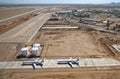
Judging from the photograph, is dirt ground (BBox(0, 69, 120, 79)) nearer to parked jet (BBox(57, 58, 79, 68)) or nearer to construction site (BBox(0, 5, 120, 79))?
construction site (BBox(0, 5, 120, 79))

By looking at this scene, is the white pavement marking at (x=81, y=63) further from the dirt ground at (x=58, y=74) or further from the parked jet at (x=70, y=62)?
the dirt ground at (x=58, y=74)

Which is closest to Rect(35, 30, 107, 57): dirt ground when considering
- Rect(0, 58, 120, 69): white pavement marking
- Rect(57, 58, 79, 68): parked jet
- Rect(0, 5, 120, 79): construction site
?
Rect(0, 5, 120, 79): construction site

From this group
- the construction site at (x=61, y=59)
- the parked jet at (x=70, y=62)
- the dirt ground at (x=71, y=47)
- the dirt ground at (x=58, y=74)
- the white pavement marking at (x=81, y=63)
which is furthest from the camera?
the dirt ground at (x=71, y=47)

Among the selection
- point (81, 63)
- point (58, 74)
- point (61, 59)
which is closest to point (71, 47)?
point (61, 59)

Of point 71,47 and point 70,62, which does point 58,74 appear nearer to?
point 70,62

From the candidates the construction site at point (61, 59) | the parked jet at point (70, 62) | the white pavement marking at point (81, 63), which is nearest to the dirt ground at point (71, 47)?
the construction site at point (61, 59)

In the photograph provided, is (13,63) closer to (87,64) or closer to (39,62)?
(39,62)

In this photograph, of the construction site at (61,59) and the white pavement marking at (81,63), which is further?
the white pavement marking at (81,63)

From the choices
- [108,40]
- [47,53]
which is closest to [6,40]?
[47,53]
